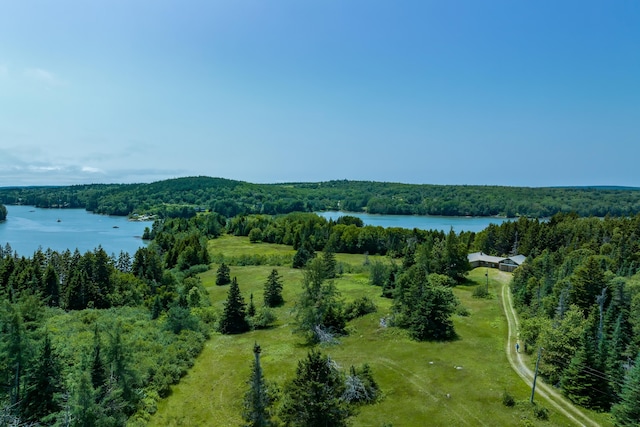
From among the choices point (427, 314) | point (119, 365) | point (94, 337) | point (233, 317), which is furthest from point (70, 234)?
point (427, 314)

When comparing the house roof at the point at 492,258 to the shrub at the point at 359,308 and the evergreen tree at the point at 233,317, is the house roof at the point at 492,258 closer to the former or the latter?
the shrub at the point at 359,308

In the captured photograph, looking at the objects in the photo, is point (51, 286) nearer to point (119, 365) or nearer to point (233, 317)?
point (233, 317)

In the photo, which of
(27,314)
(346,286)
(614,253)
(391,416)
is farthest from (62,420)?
(614,253)

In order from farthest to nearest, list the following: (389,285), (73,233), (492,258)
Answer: (73,233)
(492,258)
(389,285)

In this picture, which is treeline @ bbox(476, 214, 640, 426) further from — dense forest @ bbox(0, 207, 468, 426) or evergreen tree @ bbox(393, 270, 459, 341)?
dense forest @ bbox(0, 207, 468, 426)

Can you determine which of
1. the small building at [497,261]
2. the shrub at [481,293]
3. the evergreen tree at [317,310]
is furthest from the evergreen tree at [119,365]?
the small building at [497,261]

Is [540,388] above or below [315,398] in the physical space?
below
